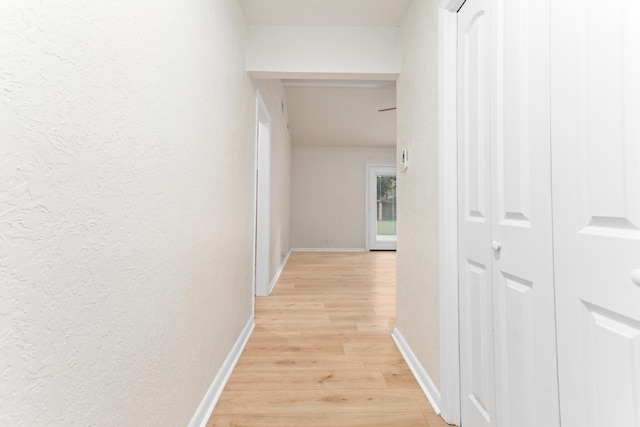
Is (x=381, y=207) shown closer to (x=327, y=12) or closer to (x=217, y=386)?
(x=327, y=12)

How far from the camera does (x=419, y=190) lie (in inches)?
69.0

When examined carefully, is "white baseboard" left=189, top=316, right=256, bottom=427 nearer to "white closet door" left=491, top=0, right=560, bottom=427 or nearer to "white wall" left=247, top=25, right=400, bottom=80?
"white closet door" left=491, top=0, right=560, bottom=427

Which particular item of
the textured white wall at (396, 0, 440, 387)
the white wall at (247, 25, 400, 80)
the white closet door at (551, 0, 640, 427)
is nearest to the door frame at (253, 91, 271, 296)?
the white wall at (247, 25, 400, 80)

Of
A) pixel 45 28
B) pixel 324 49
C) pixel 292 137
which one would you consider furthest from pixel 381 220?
pixel 45 28

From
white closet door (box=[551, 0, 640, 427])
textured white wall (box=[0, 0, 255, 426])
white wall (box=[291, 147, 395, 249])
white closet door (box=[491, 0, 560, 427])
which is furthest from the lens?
white wall (box=[291, 147, 395, 249])

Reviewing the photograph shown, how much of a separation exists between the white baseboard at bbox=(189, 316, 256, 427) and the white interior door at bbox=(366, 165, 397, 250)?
511 centimetres

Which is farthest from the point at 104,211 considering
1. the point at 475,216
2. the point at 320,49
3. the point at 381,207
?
the point at 381,207

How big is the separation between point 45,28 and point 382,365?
78.0 inches

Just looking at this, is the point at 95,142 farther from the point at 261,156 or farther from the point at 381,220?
the point at 381,220

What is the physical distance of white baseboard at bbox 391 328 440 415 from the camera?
4.80ft

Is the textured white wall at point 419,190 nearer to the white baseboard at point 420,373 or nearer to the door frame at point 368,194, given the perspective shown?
the white baseboard at point 420,373

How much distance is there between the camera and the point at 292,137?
250 inches

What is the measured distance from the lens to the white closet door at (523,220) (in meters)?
0.83

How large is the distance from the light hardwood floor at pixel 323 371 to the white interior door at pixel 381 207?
3.72m
